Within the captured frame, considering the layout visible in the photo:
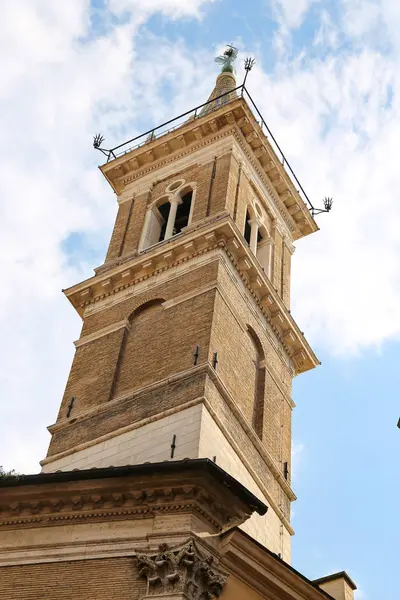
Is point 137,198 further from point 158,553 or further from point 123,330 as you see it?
point 158,553

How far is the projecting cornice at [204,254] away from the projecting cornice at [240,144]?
5.49 meters

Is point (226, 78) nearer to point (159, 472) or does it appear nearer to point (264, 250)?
point (264, 250)

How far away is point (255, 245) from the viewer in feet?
95.9

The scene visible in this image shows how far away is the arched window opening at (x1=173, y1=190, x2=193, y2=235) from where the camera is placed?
29.1 metres

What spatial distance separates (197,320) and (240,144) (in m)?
9.72

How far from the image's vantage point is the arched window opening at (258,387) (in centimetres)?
2314

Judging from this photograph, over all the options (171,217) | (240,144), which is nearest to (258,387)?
(171,217)

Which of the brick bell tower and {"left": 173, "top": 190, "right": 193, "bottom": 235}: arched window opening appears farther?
{"left": 173, "top": 190, "right": 193, "bottom": 235}: arched window opening

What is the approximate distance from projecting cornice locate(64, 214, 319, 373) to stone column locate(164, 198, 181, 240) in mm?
1467

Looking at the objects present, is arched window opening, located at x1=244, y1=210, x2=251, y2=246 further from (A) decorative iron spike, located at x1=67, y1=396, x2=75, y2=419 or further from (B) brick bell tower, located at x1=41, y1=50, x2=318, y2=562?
(A) decorative iron spike, located at x1=67, y1=396, x2=75, y2=419

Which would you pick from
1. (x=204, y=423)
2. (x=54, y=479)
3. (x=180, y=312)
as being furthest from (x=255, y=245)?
(x=54, y=479)

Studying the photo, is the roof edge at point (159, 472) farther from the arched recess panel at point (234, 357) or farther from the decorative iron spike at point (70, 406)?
the decorative iron spike at point (70, 406)

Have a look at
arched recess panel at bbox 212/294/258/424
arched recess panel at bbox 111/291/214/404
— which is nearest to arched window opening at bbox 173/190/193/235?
arched recess panel at bbox 111/291/214/404

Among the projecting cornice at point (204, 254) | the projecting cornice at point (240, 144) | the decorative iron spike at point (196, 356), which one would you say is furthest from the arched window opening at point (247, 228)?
the decorative iron spike at point (196, 356)
